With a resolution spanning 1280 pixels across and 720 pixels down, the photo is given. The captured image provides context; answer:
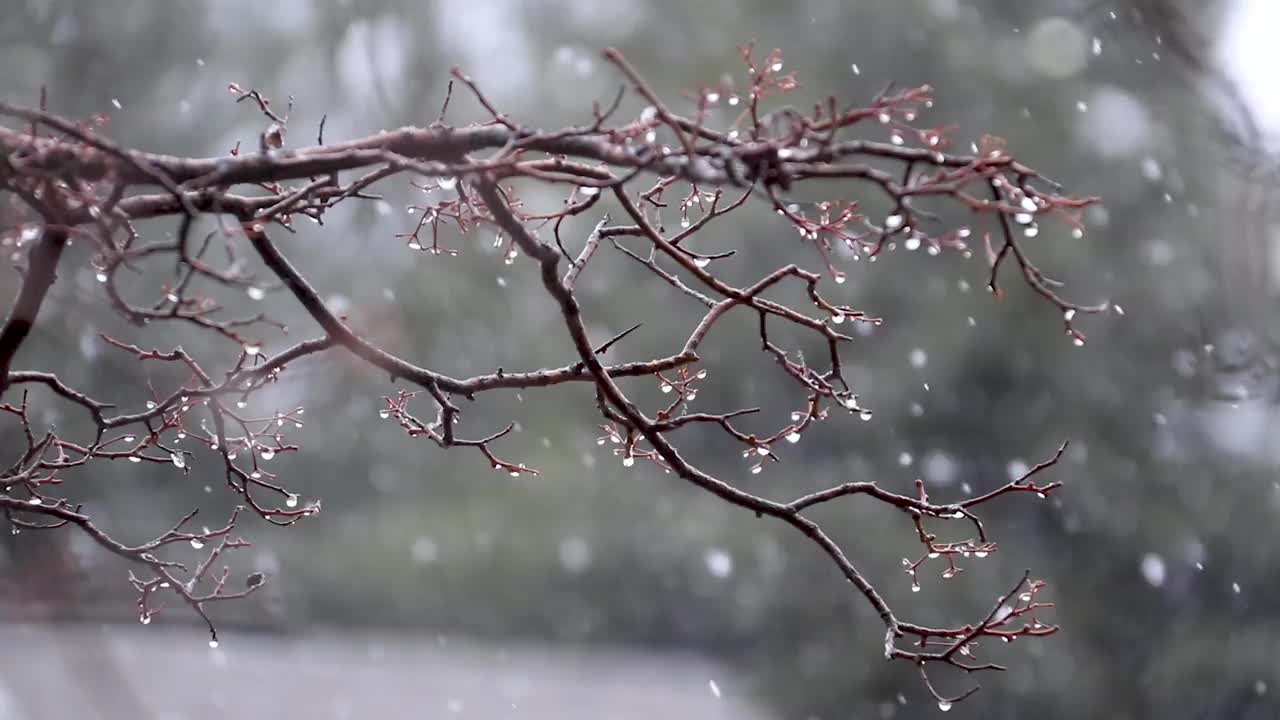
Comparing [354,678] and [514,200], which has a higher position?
[354,678]

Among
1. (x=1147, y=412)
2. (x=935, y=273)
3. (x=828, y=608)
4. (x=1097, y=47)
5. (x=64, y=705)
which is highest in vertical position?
(x=1097, y=47)

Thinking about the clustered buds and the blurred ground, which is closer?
the clustered buds

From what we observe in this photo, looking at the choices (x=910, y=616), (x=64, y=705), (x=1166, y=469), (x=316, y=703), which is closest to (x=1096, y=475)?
(x=1166, y=469)

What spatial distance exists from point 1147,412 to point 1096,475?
36 centimetres

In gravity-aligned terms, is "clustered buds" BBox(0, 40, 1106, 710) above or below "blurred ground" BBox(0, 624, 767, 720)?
below

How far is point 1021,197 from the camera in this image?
0.80 m

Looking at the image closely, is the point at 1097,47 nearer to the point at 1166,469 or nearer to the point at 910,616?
the point at 1166,469

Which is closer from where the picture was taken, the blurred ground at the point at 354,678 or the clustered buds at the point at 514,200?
the clustered buds at the point at 514,200

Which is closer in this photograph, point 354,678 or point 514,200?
point 514,200

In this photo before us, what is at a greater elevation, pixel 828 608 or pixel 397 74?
pixel 397 74

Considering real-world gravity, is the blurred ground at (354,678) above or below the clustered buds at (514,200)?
above

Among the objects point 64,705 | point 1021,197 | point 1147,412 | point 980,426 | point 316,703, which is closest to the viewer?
point 1021,197

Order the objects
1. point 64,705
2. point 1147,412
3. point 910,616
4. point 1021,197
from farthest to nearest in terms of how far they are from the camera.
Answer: point 64,705 < point 1147,412 < point 910,616 < point 1021,197

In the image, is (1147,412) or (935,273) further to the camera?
(935,273)
